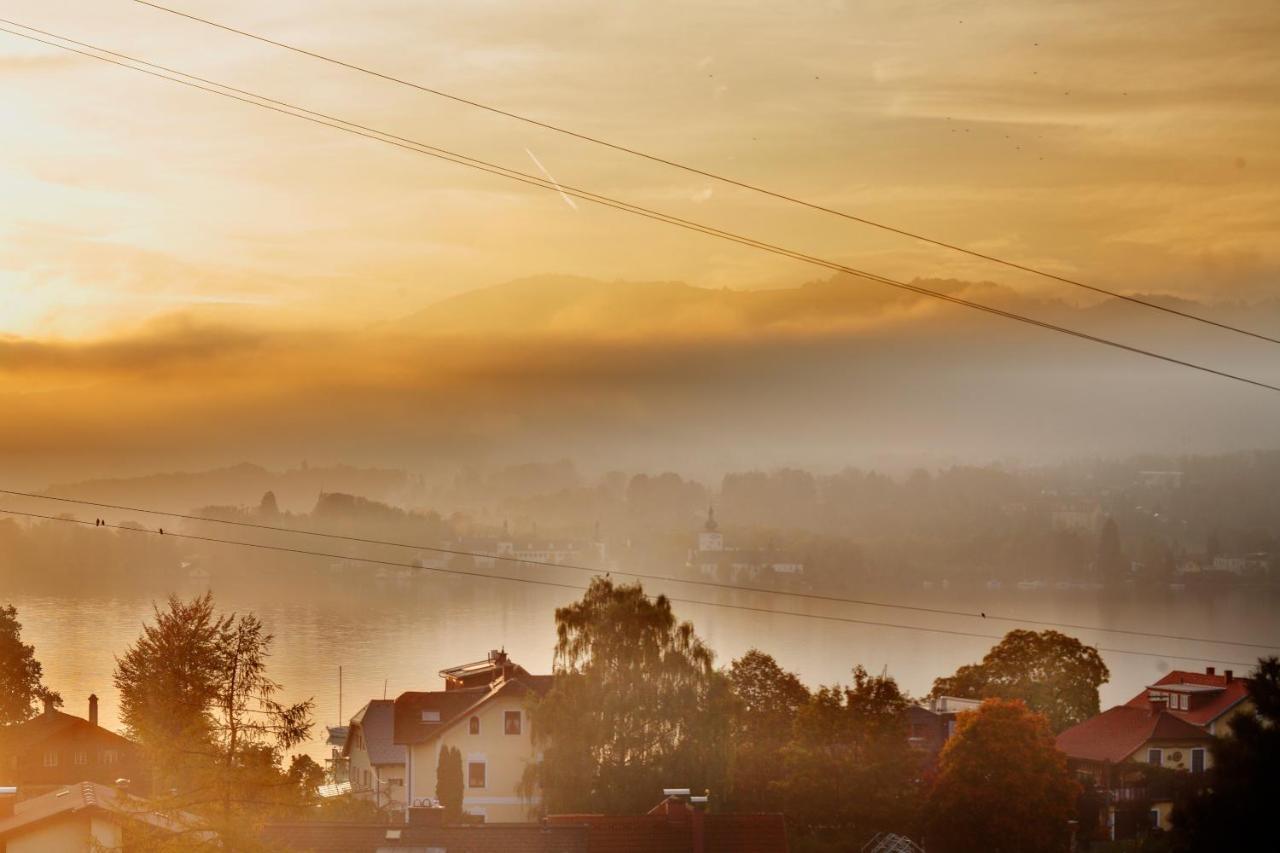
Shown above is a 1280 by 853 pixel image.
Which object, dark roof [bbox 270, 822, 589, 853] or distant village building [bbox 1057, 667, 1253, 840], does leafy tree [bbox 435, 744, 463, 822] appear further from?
distant village building [bbox 1057, 667, 1253, 840]

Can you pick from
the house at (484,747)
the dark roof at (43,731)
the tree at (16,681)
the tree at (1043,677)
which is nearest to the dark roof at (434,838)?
the house at (484,747)

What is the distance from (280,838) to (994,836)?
14.9 metres

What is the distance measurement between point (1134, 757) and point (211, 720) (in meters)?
23.1

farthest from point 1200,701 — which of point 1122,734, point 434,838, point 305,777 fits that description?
point 434,838

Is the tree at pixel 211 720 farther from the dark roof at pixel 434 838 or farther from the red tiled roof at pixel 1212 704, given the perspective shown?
the red tiled roof at pixel 1212 704

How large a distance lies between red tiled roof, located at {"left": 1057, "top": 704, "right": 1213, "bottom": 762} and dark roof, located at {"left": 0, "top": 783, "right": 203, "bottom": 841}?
914 inches

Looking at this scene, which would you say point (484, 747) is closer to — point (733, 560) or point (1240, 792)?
point (1240, 792)

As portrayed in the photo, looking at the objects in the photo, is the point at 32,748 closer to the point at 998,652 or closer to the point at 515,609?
the point at 998,652

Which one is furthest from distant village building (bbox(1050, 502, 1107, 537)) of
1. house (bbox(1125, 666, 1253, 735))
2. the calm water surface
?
house (bbox(1125, 666, 1253, 735))

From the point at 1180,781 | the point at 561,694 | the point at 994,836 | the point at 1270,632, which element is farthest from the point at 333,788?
the point at 1270,632

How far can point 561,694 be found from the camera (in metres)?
28.8

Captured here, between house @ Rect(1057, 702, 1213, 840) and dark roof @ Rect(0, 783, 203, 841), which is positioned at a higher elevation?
dark roof @ Rect(0, 783, 203, 841)

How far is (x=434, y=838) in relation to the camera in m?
16.9

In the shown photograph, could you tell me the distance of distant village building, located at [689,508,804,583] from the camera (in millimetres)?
164125
